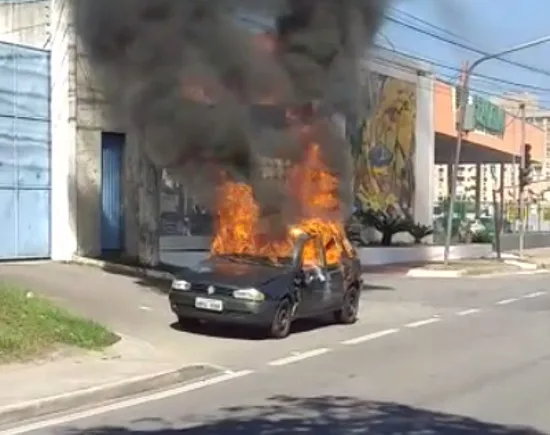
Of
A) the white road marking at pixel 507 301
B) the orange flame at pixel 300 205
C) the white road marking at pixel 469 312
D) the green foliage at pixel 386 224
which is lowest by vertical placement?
the white road marking at pixel 507 301

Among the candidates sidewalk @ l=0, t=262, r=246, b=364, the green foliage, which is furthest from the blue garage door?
the green foliage

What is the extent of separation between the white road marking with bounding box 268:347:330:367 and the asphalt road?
0.03 meters

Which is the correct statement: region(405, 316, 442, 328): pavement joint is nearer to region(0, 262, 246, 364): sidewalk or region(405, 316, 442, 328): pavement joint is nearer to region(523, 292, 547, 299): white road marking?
region(0, 262, 246, 364): sidewalk

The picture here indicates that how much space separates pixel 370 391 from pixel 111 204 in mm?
16915

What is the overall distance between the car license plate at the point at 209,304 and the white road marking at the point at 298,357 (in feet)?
5.29

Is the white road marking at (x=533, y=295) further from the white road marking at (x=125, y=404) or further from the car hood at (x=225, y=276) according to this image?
the white road marking at (x=125, y=404)

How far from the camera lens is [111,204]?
90.8 feet

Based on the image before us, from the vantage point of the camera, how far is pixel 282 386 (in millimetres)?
12016

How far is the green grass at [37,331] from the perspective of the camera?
514 inches

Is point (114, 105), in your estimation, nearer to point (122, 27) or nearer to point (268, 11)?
point (122, 27)

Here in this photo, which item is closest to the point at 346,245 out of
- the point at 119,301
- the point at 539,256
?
the point at 119,301

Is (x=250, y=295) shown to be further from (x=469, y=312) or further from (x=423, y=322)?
(x=469, y=312)

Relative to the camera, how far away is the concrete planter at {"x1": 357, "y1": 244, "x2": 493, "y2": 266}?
39625 mm

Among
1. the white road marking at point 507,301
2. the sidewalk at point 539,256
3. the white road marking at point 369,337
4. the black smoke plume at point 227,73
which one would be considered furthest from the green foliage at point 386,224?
the black smoke plume at point 227,73
